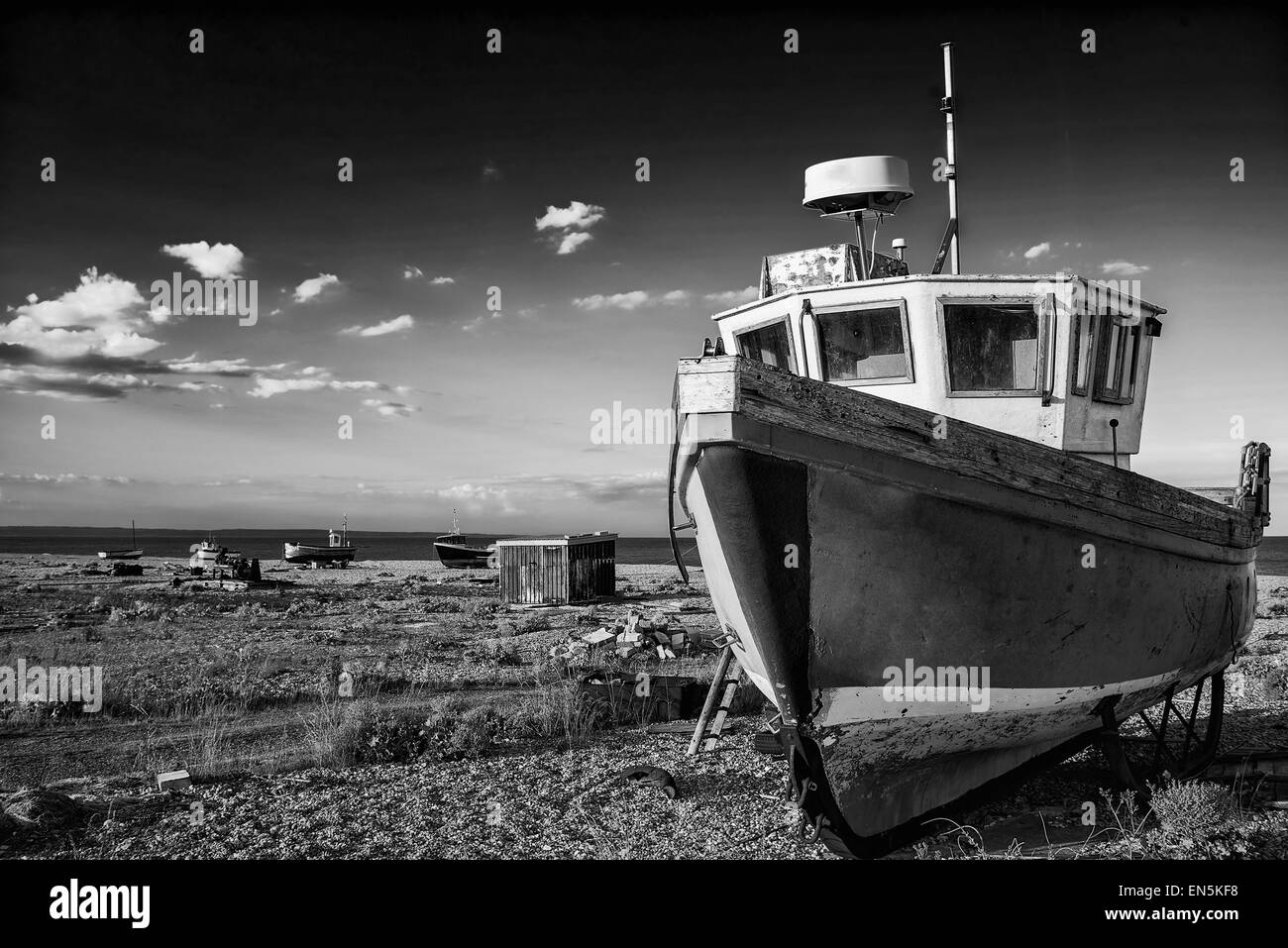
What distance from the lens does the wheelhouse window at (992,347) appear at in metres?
5.98

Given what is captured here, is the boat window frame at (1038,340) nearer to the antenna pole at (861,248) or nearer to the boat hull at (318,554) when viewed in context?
the antenna pole at (861,248)

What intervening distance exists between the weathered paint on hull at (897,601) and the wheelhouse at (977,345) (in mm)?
1134

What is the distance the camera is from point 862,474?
4.52 m

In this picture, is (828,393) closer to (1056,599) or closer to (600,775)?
(1056,599)

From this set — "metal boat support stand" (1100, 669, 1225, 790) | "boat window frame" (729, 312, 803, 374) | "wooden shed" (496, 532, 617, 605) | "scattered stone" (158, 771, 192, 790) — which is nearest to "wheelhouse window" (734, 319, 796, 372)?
"boat window frame" (729, 312, 803, 374)

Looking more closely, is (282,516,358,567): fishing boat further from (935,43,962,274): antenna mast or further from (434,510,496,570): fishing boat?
(935,43,962,274): antenna mast

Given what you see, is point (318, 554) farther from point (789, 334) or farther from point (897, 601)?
point (897, 601)

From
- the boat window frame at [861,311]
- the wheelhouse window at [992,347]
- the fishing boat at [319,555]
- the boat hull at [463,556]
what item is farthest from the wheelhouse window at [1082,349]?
the fishing boat at [319,555]

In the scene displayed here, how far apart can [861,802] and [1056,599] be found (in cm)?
170

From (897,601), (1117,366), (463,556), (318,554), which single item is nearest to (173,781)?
(897,601)

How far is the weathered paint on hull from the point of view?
4.48 meters

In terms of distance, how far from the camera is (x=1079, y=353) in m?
6.17

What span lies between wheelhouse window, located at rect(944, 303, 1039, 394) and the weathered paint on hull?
4.34 feet
